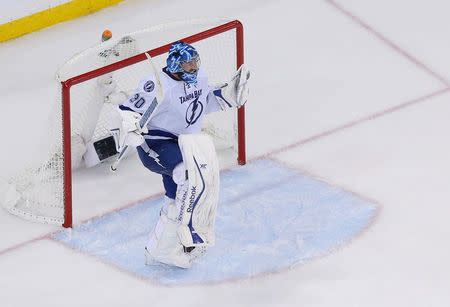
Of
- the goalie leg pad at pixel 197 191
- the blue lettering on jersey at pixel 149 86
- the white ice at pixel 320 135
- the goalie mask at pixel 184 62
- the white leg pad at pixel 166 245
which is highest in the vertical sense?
the goalie mask at pixel 184 62

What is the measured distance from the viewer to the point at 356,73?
9.02 metres

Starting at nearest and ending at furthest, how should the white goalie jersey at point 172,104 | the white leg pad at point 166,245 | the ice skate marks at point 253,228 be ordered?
the white goalie jersey at point 172,104, the white leg pad at point 166,245, the ice skate marks at point 253,228

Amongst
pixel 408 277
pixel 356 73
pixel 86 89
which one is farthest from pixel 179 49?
pixel 356 73

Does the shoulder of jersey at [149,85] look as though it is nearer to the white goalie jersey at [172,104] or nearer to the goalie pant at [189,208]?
the white goalie jersey at [172,104]

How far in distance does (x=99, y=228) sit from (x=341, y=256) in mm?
1089

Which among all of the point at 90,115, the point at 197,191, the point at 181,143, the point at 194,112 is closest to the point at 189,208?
the point at 197,191

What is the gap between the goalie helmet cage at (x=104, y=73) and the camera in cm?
755

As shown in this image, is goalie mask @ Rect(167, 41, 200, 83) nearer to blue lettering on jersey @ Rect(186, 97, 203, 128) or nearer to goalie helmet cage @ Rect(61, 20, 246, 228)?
blue lettering on jersey @ Rect(186, 97, 203, 128)

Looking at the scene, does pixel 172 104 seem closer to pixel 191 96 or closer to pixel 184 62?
pixel 191 96

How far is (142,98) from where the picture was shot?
24.2ft

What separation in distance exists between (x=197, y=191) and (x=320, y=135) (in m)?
1.39

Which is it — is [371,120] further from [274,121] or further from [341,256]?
[341,256]

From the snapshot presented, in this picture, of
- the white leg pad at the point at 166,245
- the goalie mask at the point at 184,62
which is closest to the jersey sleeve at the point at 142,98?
the goalie mask at the point at 184,62

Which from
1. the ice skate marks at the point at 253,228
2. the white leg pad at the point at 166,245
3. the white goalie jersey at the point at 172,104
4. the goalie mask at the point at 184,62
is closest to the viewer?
the goalie mask at the point at 184,62
